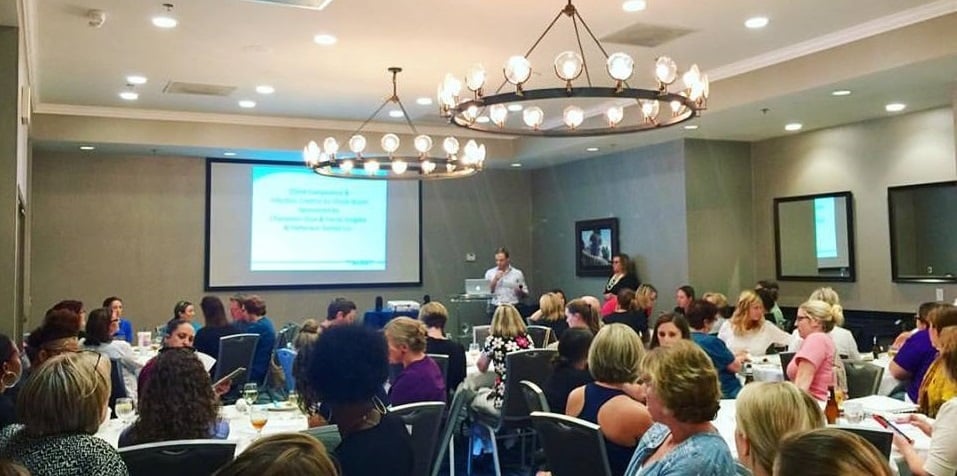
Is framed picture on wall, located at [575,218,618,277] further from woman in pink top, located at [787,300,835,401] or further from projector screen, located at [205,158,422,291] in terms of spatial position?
woman in pink top, located at [787,300,835,401]

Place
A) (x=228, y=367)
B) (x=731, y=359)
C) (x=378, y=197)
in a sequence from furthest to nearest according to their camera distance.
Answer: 1. (x=378, y=197)
2. (x=228, y=367)
3. (x=731, y=359)

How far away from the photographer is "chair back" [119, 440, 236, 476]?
97.7 inches

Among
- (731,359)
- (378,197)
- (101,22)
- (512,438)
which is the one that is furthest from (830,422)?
(378,197)

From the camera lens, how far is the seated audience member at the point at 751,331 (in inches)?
236

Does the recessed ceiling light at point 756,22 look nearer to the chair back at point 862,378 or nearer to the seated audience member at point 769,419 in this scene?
the chair back at point 862,378

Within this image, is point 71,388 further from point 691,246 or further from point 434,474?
point 691,246

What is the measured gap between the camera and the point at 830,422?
3656 millimetres

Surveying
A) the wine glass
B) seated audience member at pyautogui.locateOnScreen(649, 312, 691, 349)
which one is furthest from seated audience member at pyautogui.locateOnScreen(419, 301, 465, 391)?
the wine glass

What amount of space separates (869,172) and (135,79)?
7466 millimetres

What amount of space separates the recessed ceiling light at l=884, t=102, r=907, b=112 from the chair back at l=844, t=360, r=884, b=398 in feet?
11.3

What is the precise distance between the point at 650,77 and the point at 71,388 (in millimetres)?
6556

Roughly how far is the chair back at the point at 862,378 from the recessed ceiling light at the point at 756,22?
8.52ft

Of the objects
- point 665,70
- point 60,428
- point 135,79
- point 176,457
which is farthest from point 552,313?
point 60,428

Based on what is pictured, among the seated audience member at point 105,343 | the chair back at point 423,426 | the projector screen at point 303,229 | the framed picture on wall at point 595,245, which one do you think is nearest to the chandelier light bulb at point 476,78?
the chair back at point 423,426
